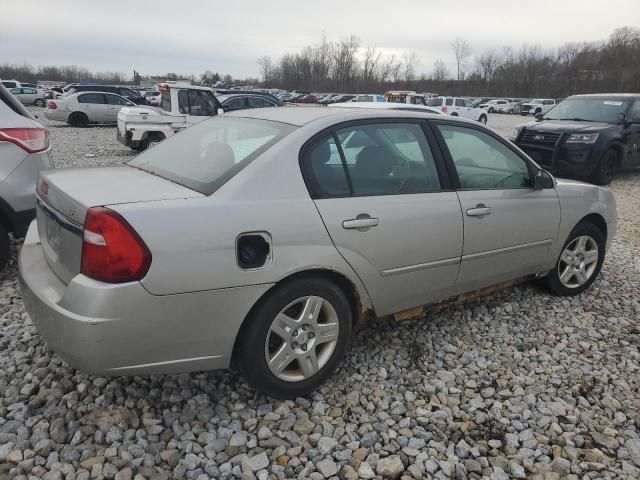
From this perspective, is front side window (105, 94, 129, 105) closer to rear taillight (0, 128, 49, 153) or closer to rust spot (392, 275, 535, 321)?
rear taillight (0, 128, 49, 153)

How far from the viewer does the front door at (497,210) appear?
327cm

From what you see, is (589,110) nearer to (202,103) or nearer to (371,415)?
(202,103)

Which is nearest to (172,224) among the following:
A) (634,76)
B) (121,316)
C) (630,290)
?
(121,316)

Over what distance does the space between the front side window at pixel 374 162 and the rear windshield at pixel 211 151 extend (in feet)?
0.94

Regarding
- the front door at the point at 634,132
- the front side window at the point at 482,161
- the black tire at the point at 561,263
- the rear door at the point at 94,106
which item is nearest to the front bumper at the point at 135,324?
the front side window at the point at 482,161

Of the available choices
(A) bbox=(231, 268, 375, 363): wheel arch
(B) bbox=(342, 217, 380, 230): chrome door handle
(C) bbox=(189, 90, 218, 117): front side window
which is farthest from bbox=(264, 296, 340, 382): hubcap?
(C) bbox=(189, 90, 218, 117): front side window

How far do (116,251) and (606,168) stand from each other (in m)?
10.1

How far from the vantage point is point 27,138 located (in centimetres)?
399

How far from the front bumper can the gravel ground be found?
420 mm

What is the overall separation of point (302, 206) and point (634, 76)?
60.7 metres

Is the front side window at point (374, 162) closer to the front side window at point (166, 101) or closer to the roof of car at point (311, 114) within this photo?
the roof of car at point (311, 114)

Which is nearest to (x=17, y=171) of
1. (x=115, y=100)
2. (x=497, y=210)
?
(x=497, y=210)

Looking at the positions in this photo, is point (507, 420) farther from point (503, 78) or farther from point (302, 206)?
point (503, 78)

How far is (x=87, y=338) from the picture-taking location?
6.88 ft
